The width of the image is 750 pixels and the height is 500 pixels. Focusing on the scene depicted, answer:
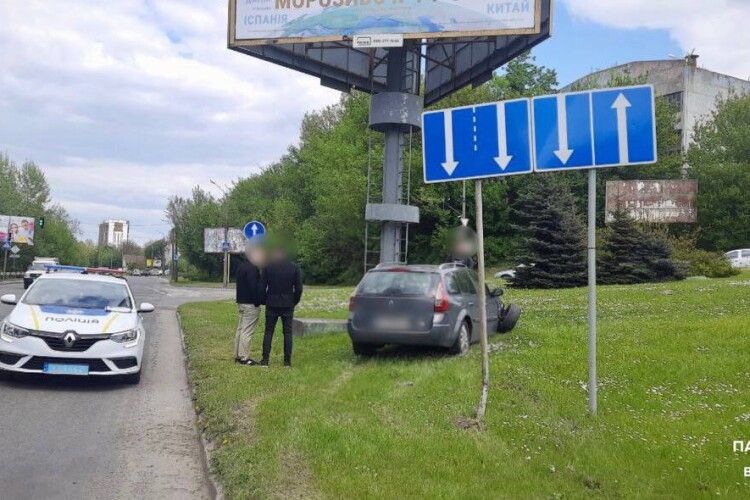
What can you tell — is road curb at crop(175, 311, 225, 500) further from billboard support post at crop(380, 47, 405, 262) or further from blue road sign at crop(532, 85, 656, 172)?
billboard support post at crop(380, 47, 405, 262)

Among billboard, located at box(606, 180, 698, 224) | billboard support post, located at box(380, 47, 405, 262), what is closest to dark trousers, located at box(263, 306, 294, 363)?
billboard support post, located at box(380, 47, 405, 262)

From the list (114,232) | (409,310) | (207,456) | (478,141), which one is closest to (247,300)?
(409,310)

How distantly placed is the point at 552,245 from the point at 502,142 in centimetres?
2074

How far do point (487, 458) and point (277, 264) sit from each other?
5.96m

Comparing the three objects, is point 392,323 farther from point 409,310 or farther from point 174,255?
point 174,255

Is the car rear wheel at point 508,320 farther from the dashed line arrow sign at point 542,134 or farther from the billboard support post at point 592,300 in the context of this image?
the dashed line arrow sign at point 542,134

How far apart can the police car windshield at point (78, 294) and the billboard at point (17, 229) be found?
6526 cm

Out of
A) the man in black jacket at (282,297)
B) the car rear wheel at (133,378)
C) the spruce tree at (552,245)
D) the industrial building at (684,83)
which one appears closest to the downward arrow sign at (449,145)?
the man in black jacket at (282,297)

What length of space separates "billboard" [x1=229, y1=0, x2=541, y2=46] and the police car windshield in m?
9.71

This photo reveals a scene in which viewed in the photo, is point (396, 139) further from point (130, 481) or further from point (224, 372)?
point (130, 481)

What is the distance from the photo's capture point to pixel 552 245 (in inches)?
1065

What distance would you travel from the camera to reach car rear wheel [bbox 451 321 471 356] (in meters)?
10.7

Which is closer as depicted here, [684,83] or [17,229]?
[684,83]

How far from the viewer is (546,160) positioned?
278 inches
